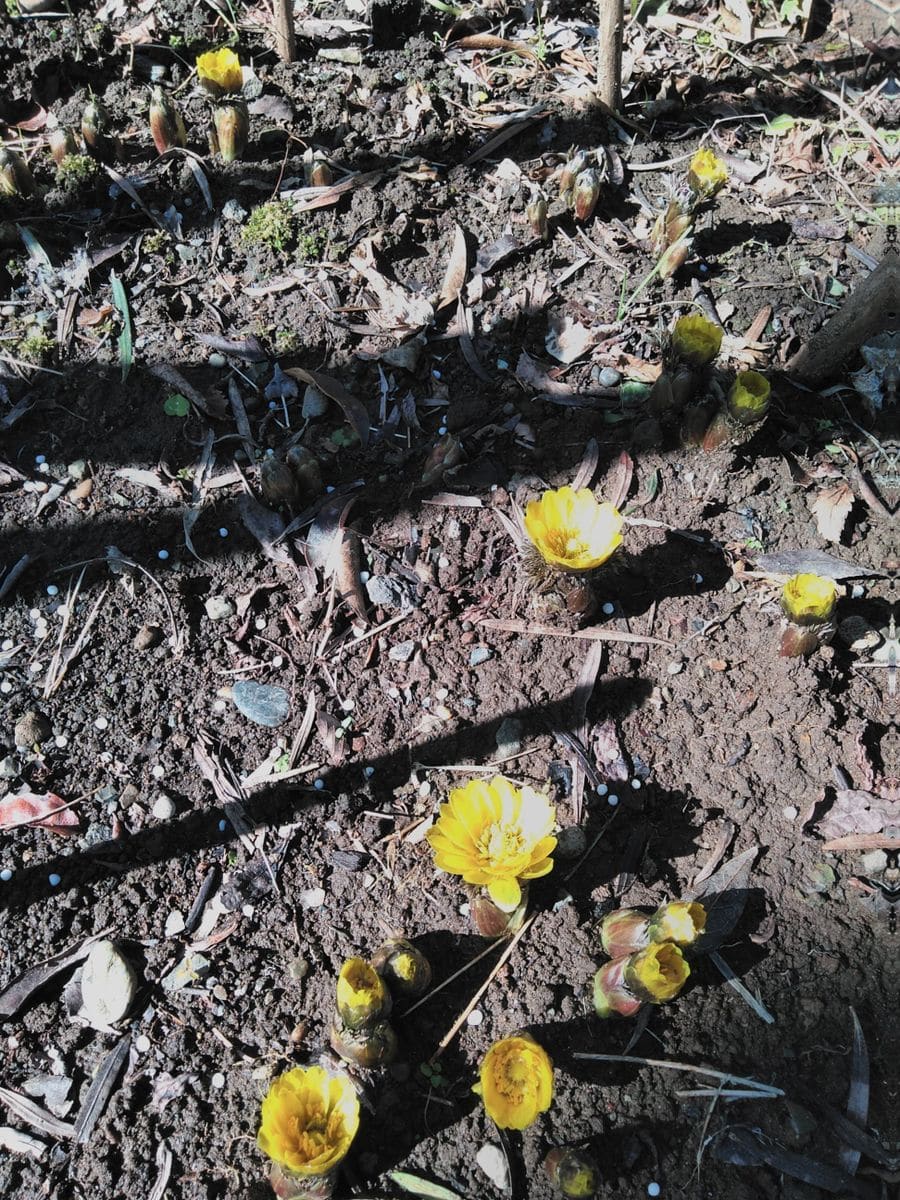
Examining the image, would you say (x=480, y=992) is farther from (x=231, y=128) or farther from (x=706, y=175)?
(x=231, y=128)

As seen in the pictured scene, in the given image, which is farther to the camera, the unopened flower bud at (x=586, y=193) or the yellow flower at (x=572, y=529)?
the unopened flower bud at (x=586, y=193)

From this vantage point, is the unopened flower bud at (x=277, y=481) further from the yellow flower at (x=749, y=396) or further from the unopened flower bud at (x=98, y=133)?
the unopened flower bud at (x=98, y=133)

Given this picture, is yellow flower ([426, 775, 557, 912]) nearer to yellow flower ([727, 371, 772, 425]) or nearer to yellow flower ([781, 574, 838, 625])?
yellow flower ([781, 574, 838, 625])

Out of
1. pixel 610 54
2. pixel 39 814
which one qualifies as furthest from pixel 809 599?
pixel 610 54

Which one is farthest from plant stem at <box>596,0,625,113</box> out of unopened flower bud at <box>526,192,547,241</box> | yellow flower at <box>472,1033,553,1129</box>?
yellow flower at <box>472,1033,553,1129</box>

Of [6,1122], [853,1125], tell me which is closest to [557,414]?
[853,1125]

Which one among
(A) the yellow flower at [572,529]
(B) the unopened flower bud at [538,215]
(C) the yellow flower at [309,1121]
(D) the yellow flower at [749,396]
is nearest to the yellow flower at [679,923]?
(C) the yellow flower at [309,1121]
